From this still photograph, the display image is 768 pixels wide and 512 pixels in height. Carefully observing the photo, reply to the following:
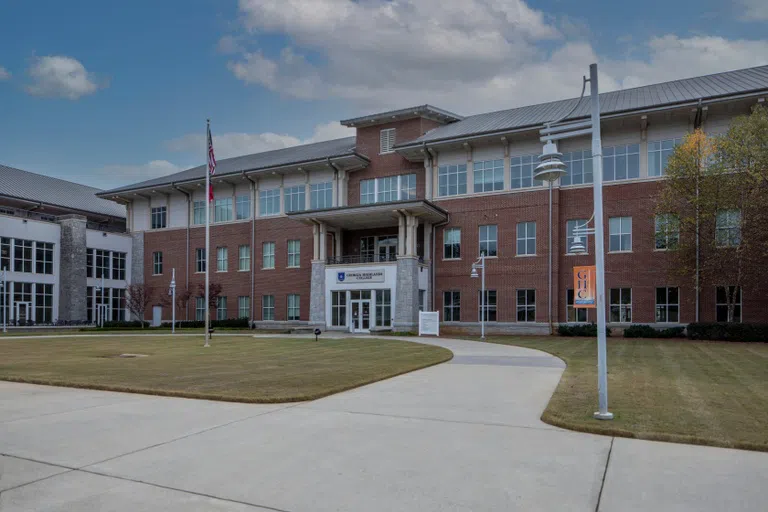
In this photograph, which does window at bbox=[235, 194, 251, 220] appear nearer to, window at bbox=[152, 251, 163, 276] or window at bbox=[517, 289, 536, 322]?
window at bbox=[152, 251, 163, 276]

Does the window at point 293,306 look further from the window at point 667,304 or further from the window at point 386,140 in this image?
the window at point 667,304

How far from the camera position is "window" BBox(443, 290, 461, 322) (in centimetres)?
3872

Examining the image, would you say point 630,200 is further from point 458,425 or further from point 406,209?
point 458,425

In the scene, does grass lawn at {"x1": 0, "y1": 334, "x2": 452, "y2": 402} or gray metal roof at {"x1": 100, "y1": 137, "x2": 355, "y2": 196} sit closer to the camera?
grass lawn at {"x1": 0, "y1": 334, "x2": 452, "y2": 402}

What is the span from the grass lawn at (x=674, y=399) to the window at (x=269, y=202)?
107 ft

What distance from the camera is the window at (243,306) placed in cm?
4775

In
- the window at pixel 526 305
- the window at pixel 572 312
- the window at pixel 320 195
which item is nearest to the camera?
the window at pixel 572 312

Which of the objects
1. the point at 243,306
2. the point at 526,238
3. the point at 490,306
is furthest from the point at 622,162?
the point at 243,306

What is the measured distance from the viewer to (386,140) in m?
42.5

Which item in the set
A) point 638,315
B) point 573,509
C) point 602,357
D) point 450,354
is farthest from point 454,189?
point 573,509

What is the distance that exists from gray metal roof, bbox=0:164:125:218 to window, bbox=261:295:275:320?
958 inches

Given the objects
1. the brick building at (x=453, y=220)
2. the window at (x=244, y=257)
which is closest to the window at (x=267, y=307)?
the brick building at (x=453, y=220)

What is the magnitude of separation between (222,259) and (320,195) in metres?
11.2

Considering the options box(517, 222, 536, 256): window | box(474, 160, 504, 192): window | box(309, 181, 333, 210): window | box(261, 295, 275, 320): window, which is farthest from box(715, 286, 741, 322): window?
box(261, 295, 275, 320): window
